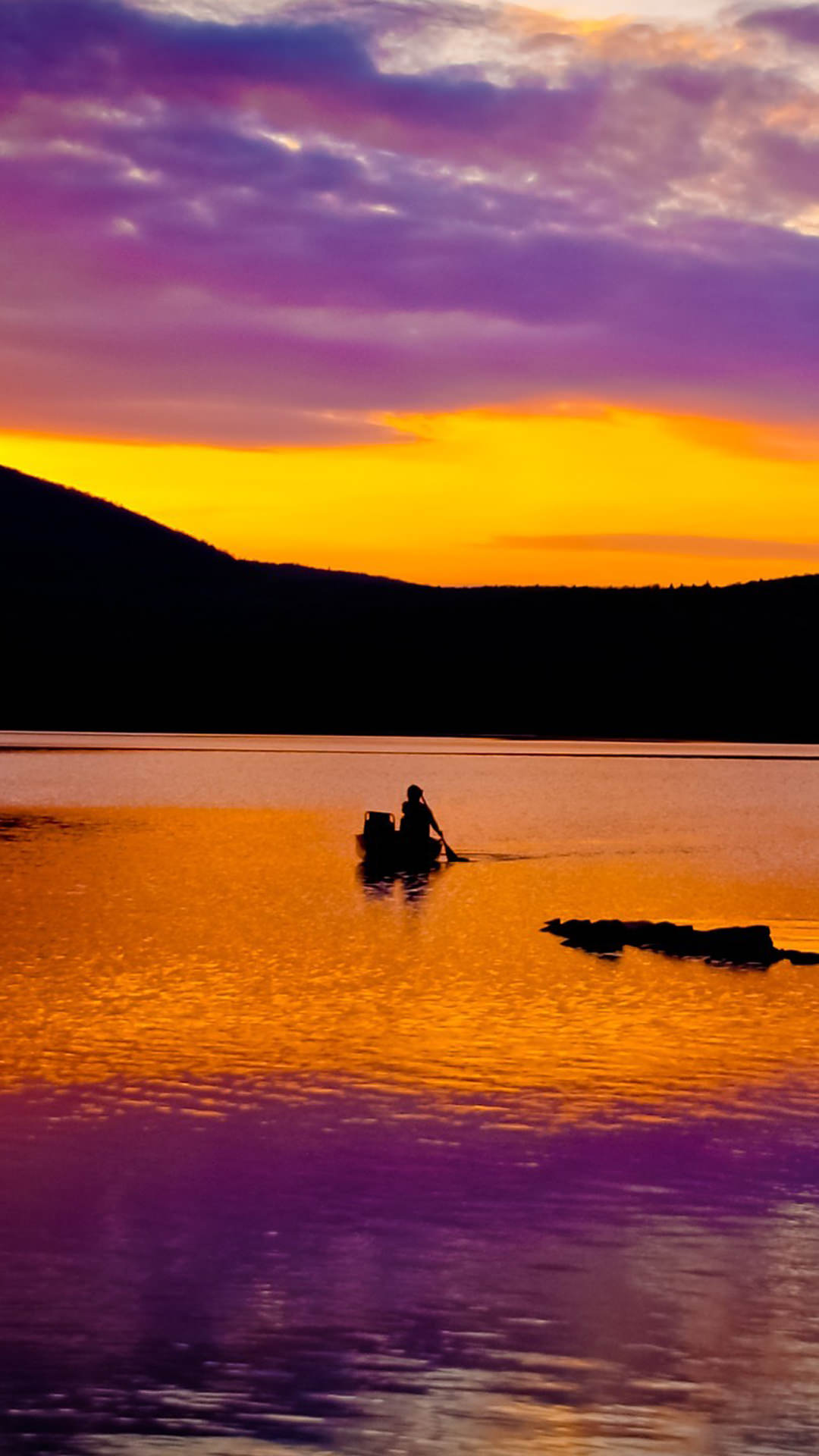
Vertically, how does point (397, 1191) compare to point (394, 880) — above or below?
above

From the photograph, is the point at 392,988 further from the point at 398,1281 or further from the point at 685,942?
the point at 398,1281

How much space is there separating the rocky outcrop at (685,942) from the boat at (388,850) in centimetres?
1232

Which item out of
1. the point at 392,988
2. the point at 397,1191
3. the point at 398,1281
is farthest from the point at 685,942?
the point at 398,1281

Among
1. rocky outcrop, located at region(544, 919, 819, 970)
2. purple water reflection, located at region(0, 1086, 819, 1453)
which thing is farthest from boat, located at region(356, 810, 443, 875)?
purple water reflection, located at region(0, 1086, 819, 1453)

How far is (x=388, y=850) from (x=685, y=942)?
48.7ft

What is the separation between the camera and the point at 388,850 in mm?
43750

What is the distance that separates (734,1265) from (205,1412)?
152 inches

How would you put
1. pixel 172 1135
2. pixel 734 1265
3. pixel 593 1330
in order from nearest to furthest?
pixel 593 1330 < pixel 734 1265 < pixel 172 1135

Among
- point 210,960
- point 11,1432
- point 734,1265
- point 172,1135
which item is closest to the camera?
point 11,1432

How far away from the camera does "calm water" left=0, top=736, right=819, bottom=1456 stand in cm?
958

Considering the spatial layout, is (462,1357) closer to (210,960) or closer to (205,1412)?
(205,1412)

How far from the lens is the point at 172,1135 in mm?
15406

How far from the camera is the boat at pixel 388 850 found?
43656 mm

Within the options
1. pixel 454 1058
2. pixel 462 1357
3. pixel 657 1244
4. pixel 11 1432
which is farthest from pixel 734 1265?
pixel 454 1058
